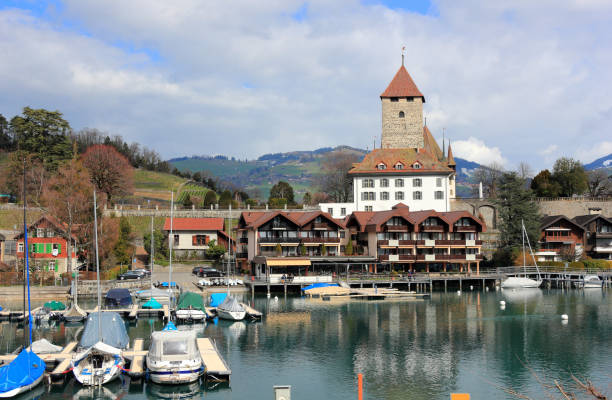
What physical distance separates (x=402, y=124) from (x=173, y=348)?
7461 centimetres

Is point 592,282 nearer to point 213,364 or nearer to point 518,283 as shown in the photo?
point 518,283

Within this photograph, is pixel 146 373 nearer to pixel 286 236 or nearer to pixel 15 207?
pixel 286 236

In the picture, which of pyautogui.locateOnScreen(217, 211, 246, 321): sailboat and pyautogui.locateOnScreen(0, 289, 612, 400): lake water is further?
pyautogui.locateOnScreen(217, 211, 246, 321): sailboat

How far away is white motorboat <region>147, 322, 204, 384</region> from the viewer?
98.9 ft

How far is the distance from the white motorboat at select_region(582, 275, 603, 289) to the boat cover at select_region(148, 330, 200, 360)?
59525mm

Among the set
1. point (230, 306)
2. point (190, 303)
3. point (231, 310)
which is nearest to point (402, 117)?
point (230, 306)

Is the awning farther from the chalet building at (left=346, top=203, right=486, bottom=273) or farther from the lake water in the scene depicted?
the chalet building at (left=346, top=203, right=486, bottom=273)

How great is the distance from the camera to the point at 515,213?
269 feet

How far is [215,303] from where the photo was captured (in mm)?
55531

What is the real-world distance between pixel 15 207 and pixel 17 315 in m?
50.7

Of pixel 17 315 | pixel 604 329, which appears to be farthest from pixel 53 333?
pixel 604 329

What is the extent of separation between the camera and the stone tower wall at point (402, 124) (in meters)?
98.6

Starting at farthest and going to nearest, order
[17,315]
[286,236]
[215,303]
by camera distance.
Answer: [286,236]
[215,303]
[17,315]

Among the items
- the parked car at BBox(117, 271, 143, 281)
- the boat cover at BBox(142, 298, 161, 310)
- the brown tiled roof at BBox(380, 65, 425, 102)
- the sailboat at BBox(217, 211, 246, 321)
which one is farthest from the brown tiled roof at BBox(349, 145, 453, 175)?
the boat cover at BBox(142, 298, 161, 310)
